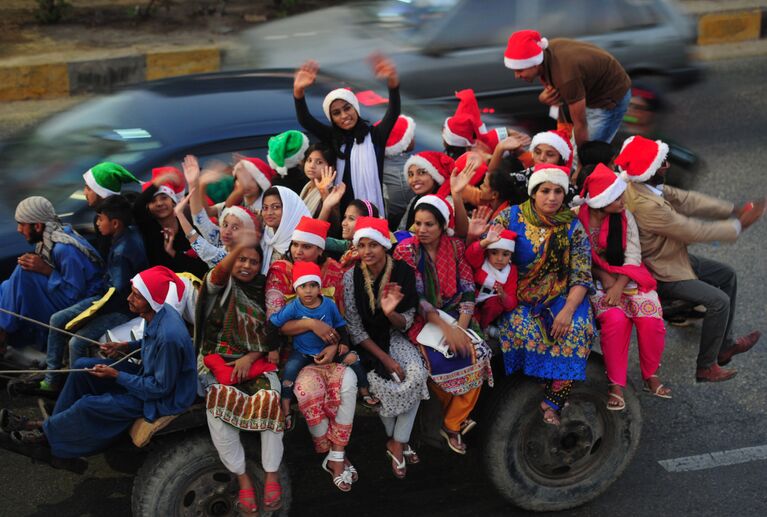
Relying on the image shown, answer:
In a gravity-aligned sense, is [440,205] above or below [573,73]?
below

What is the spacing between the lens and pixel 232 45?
12.0 m

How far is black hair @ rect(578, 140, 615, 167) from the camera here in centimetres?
584

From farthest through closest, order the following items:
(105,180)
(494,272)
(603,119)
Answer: (603,119)
(105,180)
(494,272)

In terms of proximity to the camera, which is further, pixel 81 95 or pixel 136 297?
pixel 81 95

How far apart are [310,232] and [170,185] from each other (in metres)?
1.24

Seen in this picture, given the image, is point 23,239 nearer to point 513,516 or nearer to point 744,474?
point 513,516

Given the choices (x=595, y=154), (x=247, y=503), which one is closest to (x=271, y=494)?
(x=247, y=503)

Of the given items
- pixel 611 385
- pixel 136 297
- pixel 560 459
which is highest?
pixel 136 297

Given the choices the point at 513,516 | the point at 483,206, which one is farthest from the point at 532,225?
the point at 513,516

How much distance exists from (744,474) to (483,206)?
6.82 feet

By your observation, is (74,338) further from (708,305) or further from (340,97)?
(708,305)

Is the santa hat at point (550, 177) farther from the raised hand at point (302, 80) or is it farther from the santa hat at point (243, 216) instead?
the raised hand at point (302, 80)

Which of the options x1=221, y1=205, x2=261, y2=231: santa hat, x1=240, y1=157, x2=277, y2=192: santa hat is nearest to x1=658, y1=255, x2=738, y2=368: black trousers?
x1=221, y1=205, x2=261, y2=231: santa hat

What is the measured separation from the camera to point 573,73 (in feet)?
20.2
